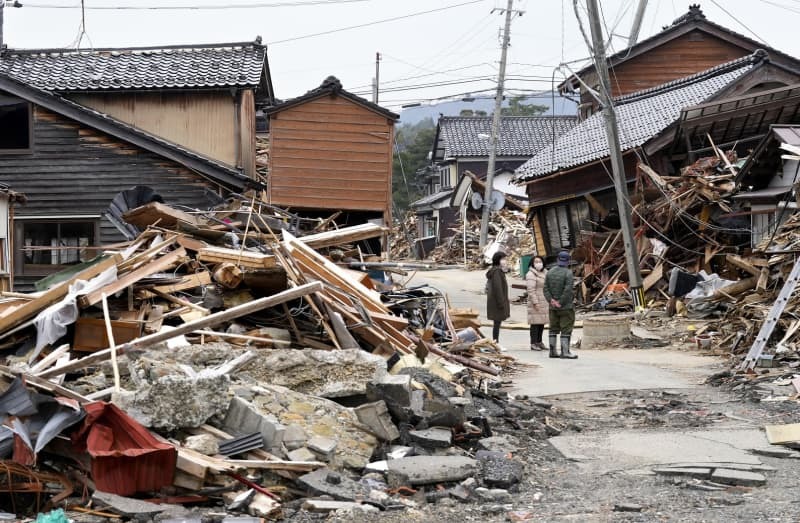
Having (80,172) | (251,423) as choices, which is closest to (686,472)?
(251,423)

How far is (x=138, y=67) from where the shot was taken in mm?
23562

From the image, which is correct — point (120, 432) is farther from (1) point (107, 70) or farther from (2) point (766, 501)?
(1) point (107, 70)

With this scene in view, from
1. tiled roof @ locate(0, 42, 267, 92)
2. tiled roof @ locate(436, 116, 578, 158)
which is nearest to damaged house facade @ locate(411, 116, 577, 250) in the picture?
tiled roof @ locate(436, 116, 578, 158)

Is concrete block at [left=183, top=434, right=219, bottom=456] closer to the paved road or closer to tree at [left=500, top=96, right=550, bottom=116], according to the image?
the paved road

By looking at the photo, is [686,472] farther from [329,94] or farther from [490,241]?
[490,241]

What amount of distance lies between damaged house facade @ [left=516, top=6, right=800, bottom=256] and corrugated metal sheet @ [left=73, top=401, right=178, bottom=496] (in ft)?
59.6

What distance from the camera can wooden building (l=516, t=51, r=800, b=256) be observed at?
23.2 m

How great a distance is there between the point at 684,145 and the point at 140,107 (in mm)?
13944

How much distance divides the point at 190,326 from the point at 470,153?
5060 cm

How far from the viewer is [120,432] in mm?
6414

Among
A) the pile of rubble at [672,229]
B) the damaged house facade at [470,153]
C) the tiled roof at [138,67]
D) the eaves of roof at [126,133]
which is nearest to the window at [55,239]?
the eaves of roof at [126,133]

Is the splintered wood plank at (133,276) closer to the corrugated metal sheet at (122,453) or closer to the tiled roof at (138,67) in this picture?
the corrugated metal sheet at (122,453)

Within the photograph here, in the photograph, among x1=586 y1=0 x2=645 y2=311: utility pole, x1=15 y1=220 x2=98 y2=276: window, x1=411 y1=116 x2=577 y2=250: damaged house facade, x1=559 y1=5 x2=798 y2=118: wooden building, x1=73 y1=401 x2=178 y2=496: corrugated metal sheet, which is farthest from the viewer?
x1=411 y1=116 x2=577 y2=250: damaged house facade

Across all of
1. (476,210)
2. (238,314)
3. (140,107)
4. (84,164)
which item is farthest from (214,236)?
(476,210)
